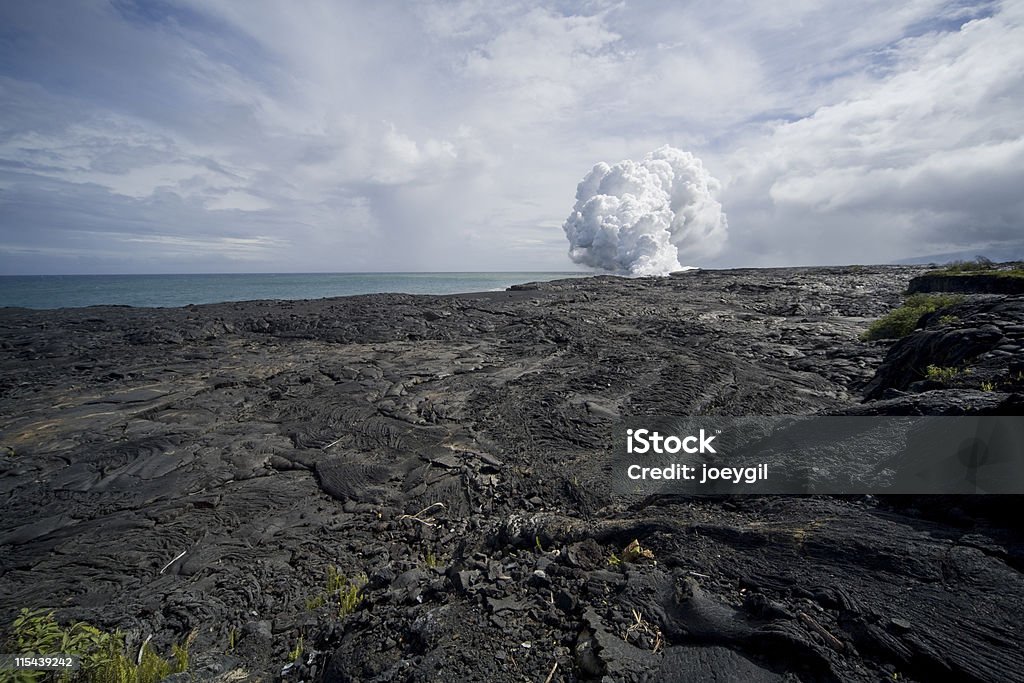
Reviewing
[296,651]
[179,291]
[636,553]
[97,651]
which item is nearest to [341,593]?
[296,651]

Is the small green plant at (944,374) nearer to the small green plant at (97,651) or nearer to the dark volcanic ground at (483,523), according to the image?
the dark volcanic ground at (483,523)

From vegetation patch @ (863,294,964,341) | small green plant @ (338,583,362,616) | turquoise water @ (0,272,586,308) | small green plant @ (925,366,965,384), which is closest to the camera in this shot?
small green plant @ (338,583,362,616)

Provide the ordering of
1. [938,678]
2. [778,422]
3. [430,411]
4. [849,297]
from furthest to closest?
[849,297]
[430,411]
[778,422]
[938,678]

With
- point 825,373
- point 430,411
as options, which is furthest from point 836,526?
point 825,373

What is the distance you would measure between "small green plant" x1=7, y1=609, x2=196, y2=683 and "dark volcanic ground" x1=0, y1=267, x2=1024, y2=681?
33cm

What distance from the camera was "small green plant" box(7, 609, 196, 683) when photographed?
3854mm

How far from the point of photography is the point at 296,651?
4281mm

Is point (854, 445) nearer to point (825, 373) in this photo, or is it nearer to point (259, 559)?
point (259, 559)

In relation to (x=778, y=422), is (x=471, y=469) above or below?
below

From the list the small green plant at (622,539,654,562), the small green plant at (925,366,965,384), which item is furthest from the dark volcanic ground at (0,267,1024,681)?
the small green plant at (925,366,965,384)

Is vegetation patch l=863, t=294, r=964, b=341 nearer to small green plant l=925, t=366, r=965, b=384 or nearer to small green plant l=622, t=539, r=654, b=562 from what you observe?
small green plant l=925, t=366, r=965, b=384

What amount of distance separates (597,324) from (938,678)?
1897cm

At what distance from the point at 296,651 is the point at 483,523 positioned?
3.07 m

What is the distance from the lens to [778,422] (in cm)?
707
